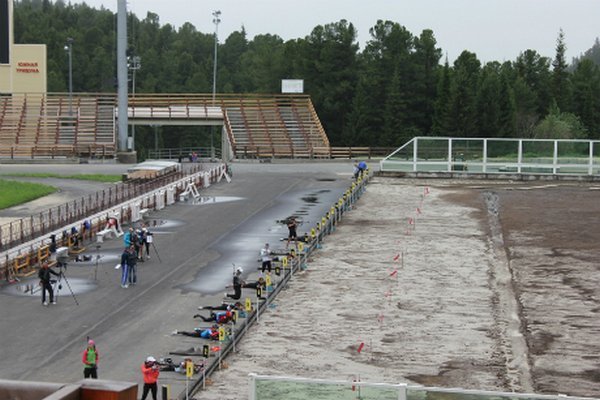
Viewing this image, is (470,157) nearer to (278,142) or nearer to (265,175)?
(265,175)

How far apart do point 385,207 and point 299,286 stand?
1905 cm

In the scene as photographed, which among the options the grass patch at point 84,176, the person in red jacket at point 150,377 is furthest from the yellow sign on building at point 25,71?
the person in red jacket at point 150,377

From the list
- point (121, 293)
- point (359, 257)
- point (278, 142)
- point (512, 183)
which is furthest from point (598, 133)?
A: point (121, 293)

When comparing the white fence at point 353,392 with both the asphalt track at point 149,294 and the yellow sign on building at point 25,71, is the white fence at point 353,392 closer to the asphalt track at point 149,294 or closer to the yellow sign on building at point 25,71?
the asphalt track at point 149,294

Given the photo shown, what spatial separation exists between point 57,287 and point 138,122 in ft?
176

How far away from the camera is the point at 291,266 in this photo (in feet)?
111

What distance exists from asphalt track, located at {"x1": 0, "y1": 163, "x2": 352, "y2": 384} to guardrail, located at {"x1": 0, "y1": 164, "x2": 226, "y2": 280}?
95 centimetres

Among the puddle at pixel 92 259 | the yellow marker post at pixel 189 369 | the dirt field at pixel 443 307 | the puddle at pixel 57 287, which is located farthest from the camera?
the puddle at pixel 92 259

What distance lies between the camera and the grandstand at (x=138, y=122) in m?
77.2

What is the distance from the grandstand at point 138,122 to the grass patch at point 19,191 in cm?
1754

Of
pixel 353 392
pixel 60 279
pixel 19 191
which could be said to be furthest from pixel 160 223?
pixel 353 392

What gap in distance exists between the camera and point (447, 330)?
2708 cm

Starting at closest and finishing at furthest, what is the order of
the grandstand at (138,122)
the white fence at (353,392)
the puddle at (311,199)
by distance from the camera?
the white fence at (353,392), the puddle at (311,199), the grandstand at (138,122)

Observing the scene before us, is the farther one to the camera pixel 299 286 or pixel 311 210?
pixel 311 210
